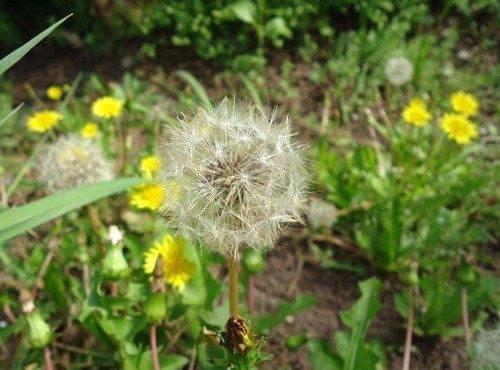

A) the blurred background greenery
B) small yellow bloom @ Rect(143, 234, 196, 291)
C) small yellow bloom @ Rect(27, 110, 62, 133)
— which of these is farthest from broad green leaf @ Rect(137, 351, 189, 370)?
small yellow bloom @ Rect(27, 110, 62, 133)

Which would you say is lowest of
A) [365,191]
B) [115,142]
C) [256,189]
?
[256,189]

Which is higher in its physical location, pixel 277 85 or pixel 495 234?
pixel 277 85

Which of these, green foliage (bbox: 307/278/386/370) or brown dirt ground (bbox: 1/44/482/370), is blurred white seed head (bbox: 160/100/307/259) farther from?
brown dirt ground (bbox: 1/44/482/370)

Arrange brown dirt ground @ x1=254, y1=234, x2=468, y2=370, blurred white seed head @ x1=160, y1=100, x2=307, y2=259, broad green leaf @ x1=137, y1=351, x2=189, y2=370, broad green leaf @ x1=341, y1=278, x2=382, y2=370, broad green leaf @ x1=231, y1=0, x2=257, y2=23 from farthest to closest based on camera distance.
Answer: broad green leaf @ x1=231, y1=0, x2=257, y2=23 < brown dirt ground @ x1=254, y1=234, x2=468, y2=370 < broad green leaf @ x1=137, y1=351, x2=189, y2=370 < broad green leaf @ x1=341, y1=278, x2=382, y2=370 < blurred white seed head @ x1=160, y1=100, x2=307, y2=259

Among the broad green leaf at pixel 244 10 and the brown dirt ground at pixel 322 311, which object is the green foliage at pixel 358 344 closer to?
the brown dirt ground at pixel 322 311

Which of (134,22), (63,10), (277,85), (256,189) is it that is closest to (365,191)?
(277,85)

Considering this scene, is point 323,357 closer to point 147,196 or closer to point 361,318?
point 361,318

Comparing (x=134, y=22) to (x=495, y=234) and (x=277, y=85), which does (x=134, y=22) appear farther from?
(x=495, y=234)
